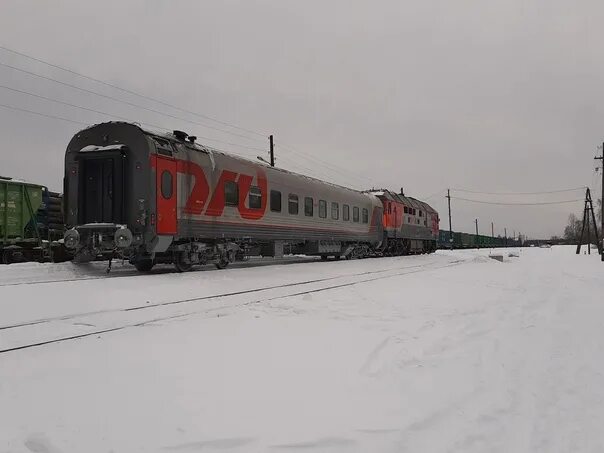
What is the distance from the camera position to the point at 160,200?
12.2 meters

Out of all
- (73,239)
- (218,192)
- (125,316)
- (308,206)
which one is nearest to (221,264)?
(218,192)

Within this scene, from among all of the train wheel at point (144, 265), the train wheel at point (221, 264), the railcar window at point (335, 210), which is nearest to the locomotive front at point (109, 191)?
the train wheel at point (144, 265)

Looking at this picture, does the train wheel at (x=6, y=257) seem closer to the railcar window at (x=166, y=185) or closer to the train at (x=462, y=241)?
the railcar window at (x=166, y=185)

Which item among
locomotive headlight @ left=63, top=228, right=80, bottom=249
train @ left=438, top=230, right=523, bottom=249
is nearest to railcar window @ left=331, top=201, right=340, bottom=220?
locomotive headlight @ left=63, top=228, right=80, bottom=249

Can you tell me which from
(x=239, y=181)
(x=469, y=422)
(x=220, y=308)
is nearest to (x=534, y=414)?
(x=469, y=422)

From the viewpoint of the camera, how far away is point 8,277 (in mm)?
10109

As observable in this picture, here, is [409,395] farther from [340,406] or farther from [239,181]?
[239,181]

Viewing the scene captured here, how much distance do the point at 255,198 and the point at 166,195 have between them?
4158 millimetres

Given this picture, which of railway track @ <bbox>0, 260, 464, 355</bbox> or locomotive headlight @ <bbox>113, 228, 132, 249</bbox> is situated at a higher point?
locomotive headlight @ <bbox>113, 228, 132, 249</bbox>

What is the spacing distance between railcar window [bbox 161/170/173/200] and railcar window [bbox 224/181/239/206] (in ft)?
7.58

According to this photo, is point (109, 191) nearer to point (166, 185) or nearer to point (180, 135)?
point (166, 185)

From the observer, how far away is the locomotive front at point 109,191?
39.2ft

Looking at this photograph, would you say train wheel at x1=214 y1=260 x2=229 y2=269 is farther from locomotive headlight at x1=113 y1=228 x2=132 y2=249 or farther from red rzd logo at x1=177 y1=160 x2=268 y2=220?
locomotive headlight at x1=113 y1=228 x2=132 y2=249

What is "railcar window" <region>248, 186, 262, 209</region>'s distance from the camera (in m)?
15.8
